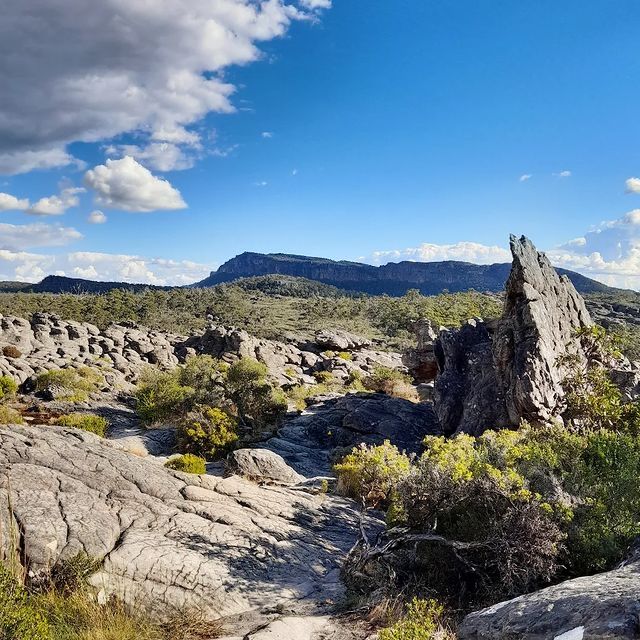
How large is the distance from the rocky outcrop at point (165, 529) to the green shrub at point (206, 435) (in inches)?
309

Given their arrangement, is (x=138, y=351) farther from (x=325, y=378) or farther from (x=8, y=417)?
(x=8, y=417)

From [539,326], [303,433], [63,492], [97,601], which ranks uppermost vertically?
[539,326]

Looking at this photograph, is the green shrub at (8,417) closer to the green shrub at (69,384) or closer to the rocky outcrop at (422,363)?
the green shrub at (69,384)

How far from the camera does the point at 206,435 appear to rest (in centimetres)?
2203

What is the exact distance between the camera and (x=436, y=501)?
1007 cm

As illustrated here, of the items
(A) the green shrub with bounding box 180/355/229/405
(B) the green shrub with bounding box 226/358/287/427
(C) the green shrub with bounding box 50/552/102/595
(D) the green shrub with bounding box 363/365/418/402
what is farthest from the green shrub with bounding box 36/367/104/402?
(C) the green shrub with bounding box 50/552/102/595

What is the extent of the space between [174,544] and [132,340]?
184ft

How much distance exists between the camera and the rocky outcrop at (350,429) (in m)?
23.0

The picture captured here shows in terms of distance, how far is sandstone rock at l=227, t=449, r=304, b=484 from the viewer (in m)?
16.6

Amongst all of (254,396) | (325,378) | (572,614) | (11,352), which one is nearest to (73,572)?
(572,614)

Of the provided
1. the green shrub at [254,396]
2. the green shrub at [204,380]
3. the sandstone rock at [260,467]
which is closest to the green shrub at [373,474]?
the sandstone rock at [260,467]

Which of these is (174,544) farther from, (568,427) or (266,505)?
(568,427)

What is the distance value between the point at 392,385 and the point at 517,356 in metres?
17.1

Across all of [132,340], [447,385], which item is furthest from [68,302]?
[447,385]
